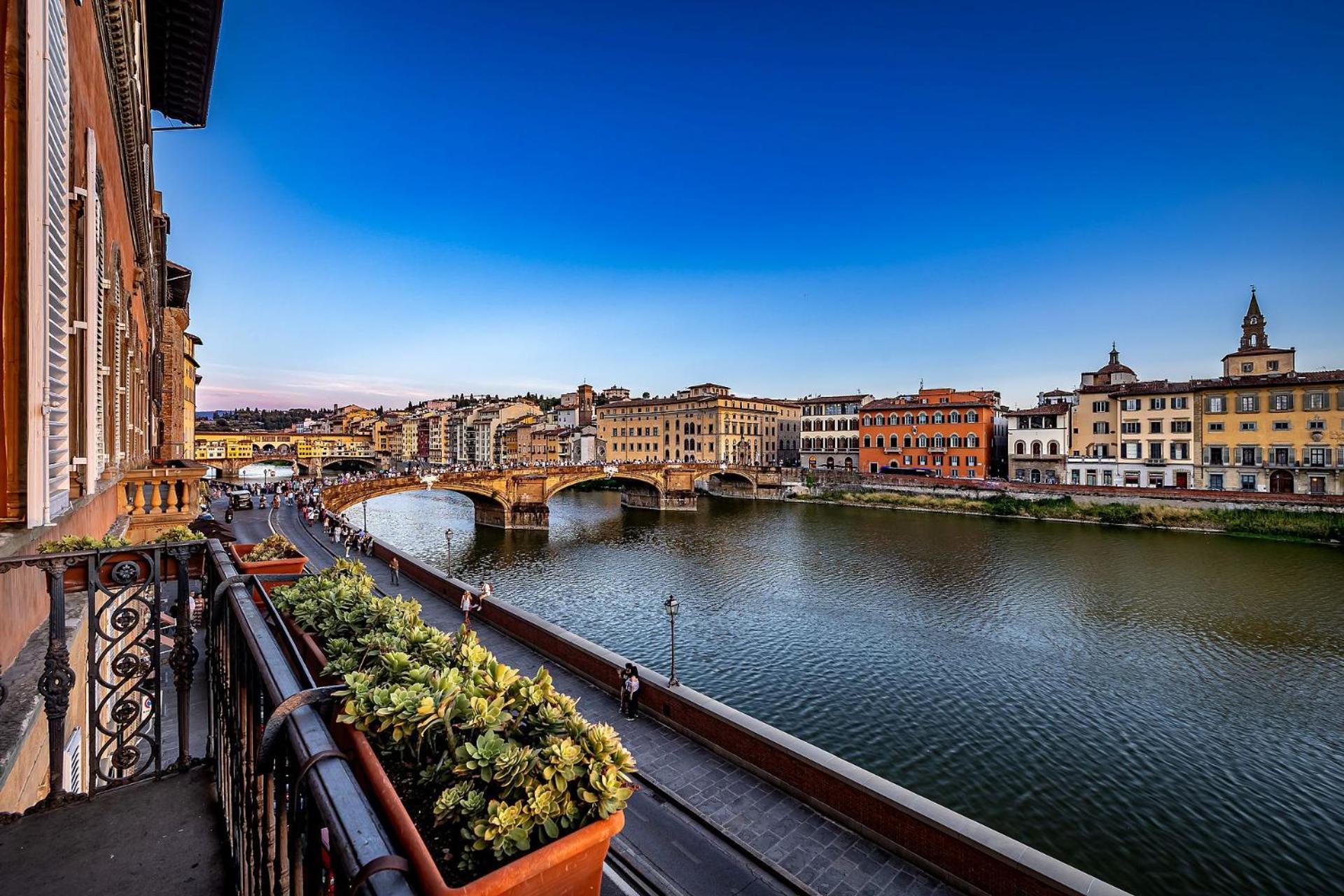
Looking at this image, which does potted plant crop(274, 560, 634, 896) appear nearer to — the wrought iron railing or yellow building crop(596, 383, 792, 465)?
the wrought iron railing

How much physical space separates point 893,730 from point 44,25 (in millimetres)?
16646

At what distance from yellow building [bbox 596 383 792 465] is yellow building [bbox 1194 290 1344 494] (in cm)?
4620

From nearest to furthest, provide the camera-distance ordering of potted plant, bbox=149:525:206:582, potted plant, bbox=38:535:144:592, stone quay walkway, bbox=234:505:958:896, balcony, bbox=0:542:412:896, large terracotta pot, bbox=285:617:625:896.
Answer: balcony, bbox=0:542:412:896, large terracotta pot, bbox=285:617:625:896, potted plant, bbox=38:535:144:592, potted plant, bbox=149:525:206:582, stone quay walkway, bbox=234:505:958:896

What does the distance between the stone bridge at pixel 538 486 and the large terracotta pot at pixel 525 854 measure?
40.2 meters

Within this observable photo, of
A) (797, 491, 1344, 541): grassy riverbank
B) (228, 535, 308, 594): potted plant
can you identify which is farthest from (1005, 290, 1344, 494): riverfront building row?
(228, 535, 308, 594): potted plant

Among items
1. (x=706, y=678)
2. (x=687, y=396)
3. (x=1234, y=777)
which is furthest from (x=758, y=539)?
(x=687, y=396)

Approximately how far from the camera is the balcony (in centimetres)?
153

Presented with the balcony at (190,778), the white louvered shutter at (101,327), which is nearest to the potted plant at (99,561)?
the balcony at (190,778)

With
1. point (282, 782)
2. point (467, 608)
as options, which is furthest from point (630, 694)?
point (282, 782)

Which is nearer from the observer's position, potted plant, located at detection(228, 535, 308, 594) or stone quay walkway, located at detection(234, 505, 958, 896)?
potted plant, located at detection(228, 535, 308, 594)

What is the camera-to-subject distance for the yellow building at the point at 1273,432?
1778 inches

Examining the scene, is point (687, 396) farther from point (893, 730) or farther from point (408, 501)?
A: point (893, 730)

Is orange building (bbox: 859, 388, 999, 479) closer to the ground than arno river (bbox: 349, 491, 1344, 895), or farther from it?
farther from it

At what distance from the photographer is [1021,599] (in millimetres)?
26266
